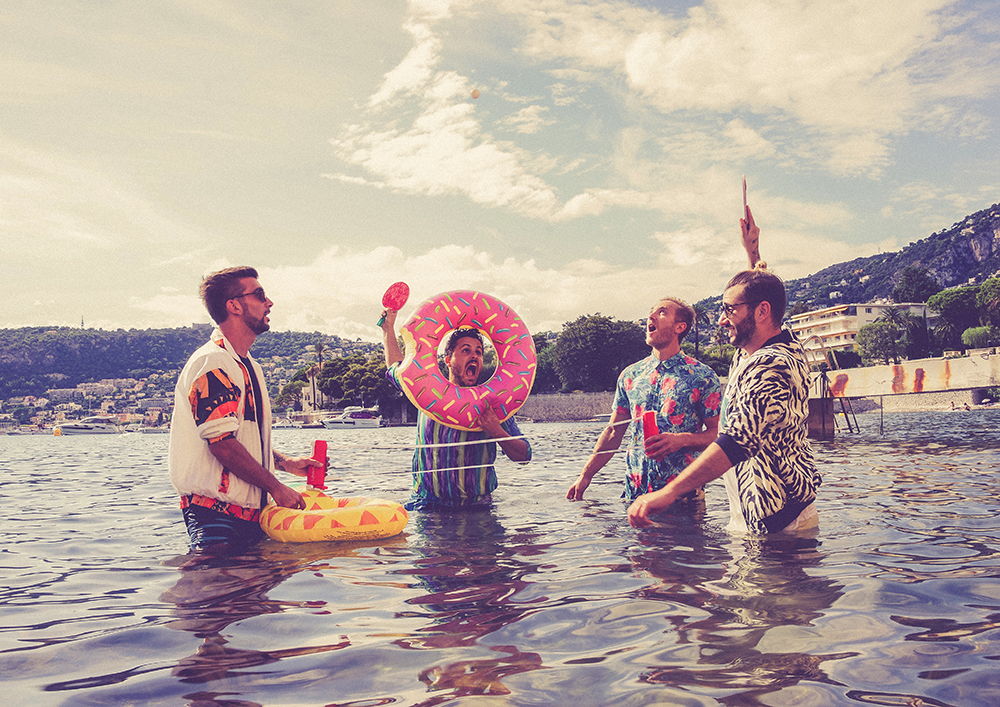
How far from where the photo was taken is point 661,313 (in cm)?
573

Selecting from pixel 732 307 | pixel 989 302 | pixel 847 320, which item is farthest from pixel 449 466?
pixel 847 320

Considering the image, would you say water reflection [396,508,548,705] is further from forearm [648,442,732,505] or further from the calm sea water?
forearm [648,442,732,505]

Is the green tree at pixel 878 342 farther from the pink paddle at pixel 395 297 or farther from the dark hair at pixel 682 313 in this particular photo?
the pink paddle at pixel 395 297

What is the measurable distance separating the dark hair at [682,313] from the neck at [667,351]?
0.05 metres

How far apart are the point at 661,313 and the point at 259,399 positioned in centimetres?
316

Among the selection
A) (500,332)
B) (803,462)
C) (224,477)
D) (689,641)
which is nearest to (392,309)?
(500,332)

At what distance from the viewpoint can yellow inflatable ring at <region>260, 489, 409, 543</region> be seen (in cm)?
510

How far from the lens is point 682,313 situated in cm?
578

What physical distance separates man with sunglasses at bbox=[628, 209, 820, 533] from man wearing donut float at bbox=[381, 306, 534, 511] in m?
2.17

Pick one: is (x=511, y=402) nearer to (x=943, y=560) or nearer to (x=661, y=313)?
(x=661, y=313)

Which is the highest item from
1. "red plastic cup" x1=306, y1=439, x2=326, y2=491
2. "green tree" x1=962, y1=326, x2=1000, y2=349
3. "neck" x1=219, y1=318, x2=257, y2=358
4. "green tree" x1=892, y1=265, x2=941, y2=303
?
"green tree" x1=892, y1=265, x2=941, y2=303

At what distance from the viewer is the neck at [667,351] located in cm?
577

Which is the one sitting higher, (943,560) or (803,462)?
(803,462)

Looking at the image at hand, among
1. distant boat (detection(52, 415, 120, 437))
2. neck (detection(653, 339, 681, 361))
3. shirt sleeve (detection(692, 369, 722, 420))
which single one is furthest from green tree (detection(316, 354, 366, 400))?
shirt sleeve (detection(692, 369, 722, 420))
